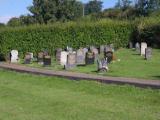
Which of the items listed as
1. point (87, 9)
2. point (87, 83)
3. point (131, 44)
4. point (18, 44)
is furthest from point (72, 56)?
point (87, 9)

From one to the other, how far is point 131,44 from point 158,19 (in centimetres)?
435

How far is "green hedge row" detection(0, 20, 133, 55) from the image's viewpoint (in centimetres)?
4034

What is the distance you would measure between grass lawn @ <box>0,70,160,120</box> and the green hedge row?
21213 mm

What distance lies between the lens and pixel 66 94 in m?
15.9

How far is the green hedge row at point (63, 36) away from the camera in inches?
1588

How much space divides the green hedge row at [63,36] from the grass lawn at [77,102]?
69.6 feet

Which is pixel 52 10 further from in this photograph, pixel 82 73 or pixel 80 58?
pixel 82 73

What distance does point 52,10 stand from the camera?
68.5m

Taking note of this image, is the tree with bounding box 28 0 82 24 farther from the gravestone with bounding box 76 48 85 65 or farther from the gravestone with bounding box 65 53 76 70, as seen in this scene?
the gravestone with bounding box 65 53 76 70

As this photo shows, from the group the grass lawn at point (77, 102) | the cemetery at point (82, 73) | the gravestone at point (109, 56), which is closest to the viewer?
the grass lawn at point (77, 102)

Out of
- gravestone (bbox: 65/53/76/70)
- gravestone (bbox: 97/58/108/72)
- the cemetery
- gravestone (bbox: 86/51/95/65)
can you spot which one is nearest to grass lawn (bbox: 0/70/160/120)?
the cemetery

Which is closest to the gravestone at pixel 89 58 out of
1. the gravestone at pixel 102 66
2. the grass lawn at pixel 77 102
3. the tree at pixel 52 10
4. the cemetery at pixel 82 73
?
the cemetery at pixel 82 73

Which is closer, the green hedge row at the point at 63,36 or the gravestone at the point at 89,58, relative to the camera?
the gravestone at the point at 89,58

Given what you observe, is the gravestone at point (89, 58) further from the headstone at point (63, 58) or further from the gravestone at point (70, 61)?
the headstone at point (63, 58)
